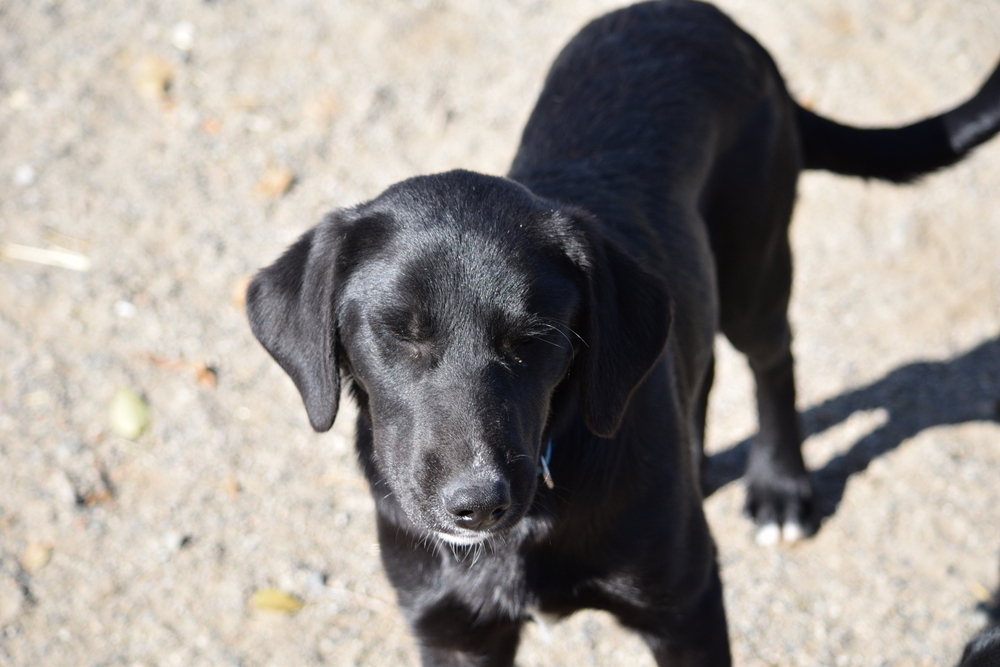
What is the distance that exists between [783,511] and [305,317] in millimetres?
2311

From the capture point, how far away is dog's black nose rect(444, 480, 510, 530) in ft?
6.55

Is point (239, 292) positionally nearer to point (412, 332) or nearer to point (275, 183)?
point (275, 183)

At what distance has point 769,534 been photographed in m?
3.75

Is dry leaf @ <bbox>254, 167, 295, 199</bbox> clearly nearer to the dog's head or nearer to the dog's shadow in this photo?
the dog's shadow

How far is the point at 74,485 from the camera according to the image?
3.90m

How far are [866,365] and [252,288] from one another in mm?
3097

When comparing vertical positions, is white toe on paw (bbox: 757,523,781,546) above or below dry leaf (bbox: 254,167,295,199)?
below

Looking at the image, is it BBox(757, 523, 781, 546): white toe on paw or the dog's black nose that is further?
BBox(757, 523, 781, 546): white toe on paw

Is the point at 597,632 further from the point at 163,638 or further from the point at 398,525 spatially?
the point at 163,638

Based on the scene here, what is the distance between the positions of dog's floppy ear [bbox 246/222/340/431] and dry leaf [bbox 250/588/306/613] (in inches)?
58.5

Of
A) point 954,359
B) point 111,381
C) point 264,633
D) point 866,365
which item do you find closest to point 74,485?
point 111,381

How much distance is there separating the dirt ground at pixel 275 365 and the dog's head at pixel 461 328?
1.05 m

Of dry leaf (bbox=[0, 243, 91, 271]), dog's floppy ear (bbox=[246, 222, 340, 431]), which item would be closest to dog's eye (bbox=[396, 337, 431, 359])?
dog's floppy ear (bbox=[246, 222, 340, 431])

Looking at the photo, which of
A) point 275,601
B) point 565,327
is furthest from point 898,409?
point 275,601
